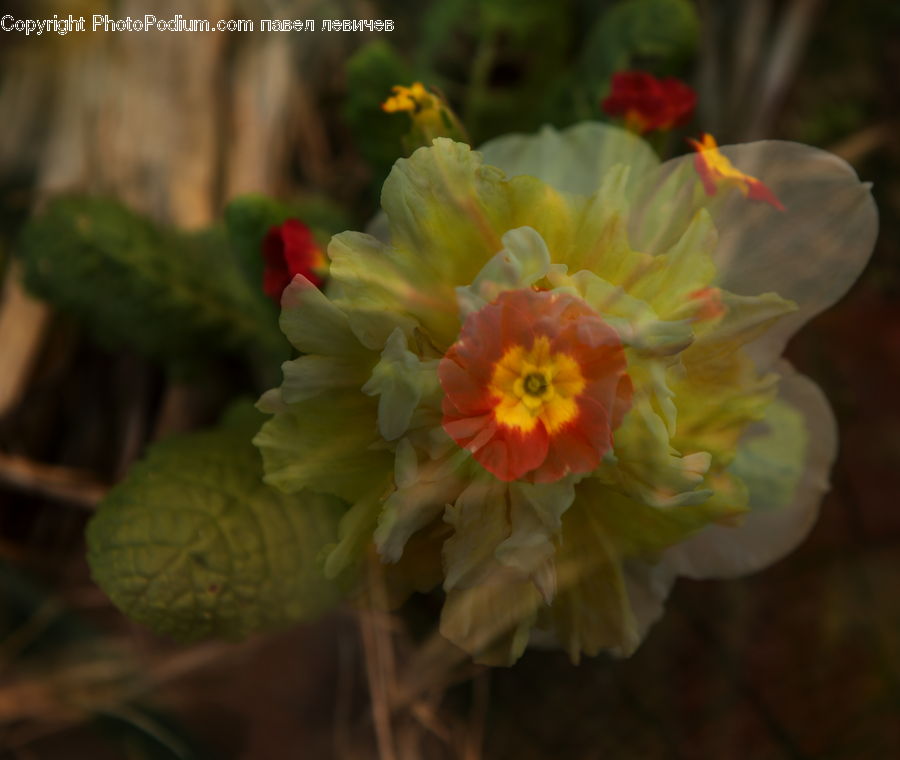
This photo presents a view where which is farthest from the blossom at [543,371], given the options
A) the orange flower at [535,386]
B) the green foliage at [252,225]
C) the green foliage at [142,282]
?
the green foliage at [142,282]

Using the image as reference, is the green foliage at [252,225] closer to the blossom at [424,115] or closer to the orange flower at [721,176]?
the blossom at [424,115]

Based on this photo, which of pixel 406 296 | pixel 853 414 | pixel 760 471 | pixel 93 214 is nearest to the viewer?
pixel 406 296

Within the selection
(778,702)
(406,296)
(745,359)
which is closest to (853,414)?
(778,702)

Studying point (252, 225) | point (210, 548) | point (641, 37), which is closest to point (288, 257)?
point (252, 225)

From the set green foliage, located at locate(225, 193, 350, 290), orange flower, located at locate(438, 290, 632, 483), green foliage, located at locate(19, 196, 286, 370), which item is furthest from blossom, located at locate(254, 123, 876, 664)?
green foliage, located at locate(19, 196, 286, 370)

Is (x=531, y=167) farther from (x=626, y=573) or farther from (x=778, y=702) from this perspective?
(x=778, y=702)

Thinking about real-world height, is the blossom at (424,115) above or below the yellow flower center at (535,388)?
above

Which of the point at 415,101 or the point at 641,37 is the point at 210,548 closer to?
the point at 415,101
